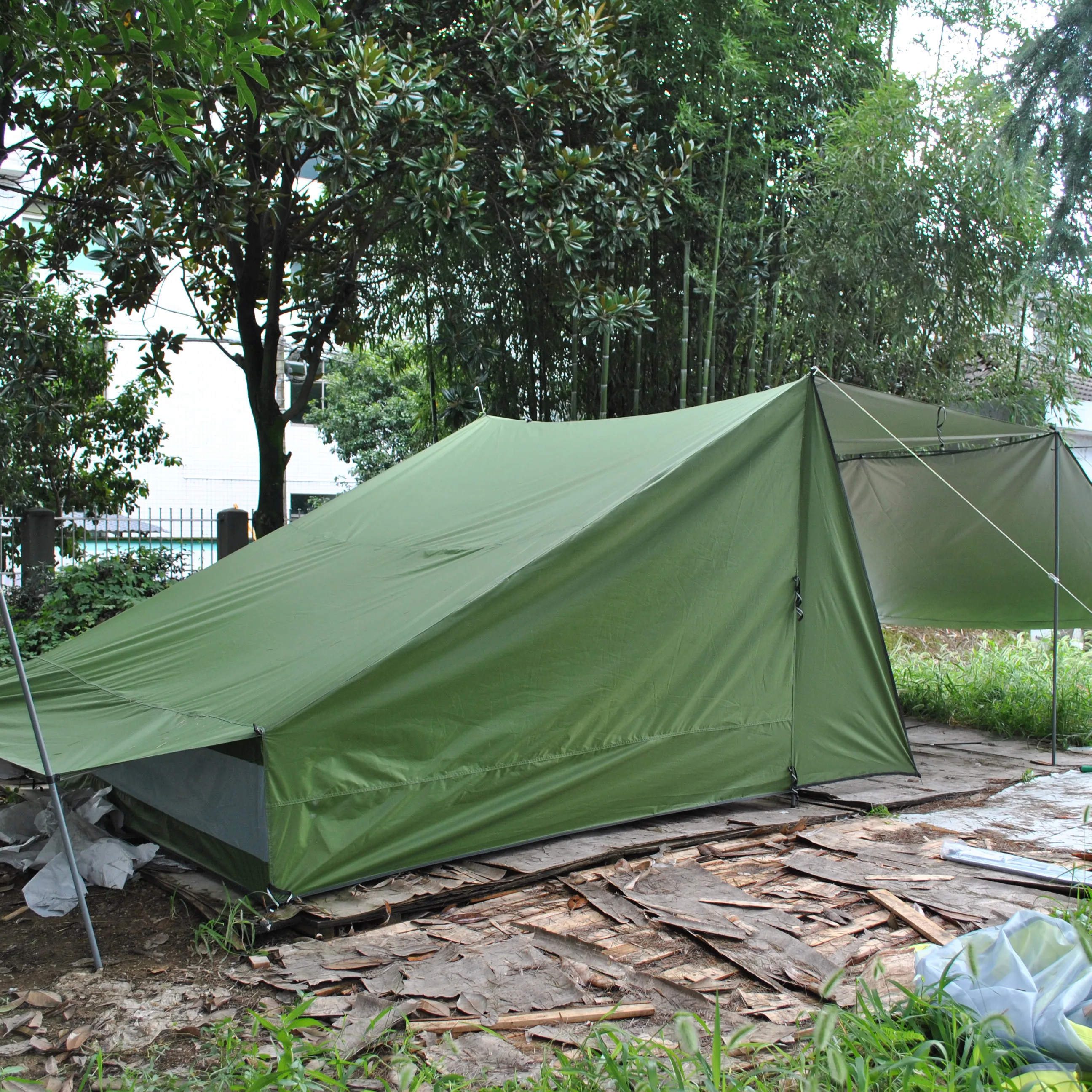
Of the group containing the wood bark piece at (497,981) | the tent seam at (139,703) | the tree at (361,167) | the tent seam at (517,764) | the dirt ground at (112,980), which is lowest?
the dirt ground at (112,980)

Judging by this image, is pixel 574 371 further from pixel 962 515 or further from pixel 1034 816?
pixel 1034 816

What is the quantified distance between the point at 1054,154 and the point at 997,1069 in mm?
2761

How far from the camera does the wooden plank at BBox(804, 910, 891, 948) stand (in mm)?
2600

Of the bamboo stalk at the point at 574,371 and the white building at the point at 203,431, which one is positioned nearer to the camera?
the bamboo stalk at the point at 574,371

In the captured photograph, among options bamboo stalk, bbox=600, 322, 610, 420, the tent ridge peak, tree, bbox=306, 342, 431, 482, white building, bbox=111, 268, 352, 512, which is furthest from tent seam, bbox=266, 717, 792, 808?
white building, bbox=111, 268, 352, 512

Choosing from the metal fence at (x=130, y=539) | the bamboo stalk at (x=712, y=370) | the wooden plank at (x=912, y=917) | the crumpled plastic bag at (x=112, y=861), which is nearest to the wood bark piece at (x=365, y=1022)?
the crumpled plastic bag at (x=112, y=861)

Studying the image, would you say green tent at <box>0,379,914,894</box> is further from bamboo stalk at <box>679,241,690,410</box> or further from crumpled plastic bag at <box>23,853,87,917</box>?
bamboo stalk at <box>679,241,690,410</box>

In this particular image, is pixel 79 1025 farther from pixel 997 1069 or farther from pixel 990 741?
pixel 990 741

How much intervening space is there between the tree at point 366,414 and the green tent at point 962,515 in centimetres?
1030

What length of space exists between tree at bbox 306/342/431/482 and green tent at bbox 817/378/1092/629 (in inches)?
406

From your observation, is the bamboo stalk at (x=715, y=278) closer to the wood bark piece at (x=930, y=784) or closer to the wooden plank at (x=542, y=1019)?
the wood bark piece at (x=930, y=784)

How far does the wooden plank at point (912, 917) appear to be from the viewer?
2600mm

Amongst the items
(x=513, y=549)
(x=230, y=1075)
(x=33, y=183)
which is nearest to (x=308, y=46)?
(x=513, y=549)

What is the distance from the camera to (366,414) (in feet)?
53.0
